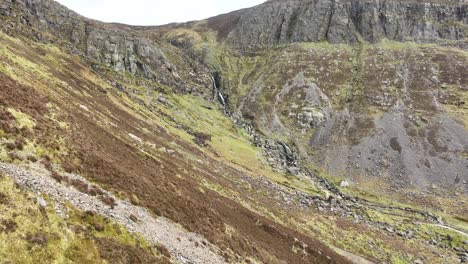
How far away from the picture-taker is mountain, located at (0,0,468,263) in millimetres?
25703

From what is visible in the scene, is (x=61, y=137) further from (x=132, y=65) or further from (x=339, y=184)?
(x=132, y=65)

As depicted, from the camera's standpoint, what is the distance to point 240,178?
7662 cm

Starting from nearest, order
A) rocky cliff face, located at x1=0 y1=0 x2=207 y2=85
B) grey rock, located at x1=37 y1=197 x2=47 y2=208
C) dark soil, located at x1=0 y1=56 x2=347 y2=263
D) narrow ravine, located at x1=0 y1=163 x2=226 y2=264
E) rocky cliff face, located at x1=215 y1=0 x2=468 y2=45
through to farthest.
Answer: grey rock, located at x1=37 y1=197 x2=47 y2=208 → narrow ravine, located at x1=0 y1=163 x2=226 y2=264 → dark soil, located at x1=0 y1=56 x2=347 y2=263 → rocky cliff face, located at x1=0 y1=0 x2=207 y2=85 → rocky cliff face, located at x1=215 y1=0 x2=468 y2=45

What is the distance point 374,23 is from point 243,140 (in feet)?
353

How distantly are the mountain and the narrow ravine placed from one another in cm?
15

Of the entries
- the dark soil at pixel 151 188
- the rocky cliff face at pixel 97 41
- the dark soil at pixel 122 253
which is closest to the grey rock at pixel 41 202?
the dark soil at pixel 122 253

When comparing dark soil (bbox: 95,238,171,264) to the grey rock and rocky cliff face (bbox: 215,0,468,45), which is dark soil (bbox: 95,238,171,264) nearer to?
the grey rock

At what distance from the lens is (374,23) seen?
595 feet

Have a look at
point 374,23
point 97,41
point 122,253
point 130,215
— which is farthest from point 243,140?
point 374,23

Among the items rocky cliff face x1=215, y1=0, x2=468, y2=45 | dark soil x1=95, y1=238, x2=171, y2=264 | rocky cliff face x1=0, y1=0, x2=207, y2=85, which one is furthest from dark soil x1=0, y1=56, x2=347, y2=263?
rocky cliff face x1=215, y1=0, x2=468, y2=45

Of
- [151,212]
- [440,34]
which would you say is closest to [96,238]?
[151,212]

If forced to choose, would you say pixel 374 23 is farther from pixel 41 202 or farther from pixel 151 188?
pixel 41 202

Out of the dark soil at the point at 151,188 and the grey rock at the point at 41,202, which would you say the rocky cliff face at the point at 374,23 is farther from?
the grey rock at the point at 41,202

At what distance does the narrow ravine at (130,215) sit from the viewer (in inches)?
912
